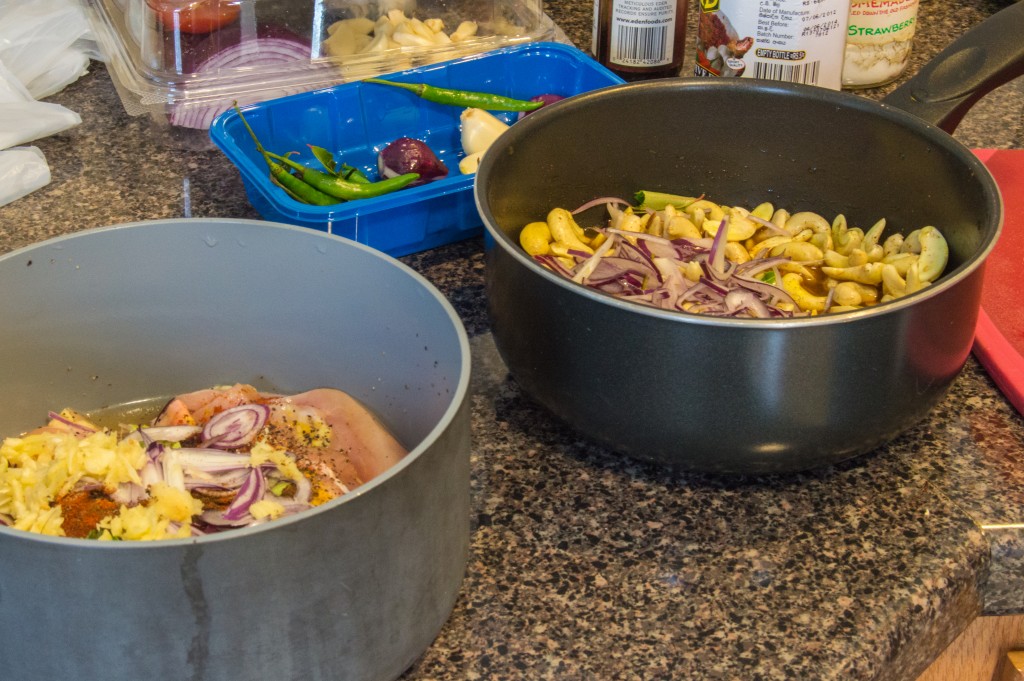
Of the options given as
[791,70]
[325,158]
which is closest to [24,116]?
[325,158]

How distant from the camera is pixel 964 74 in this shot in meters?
0.95

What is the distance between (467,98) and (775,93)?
1.28 ft

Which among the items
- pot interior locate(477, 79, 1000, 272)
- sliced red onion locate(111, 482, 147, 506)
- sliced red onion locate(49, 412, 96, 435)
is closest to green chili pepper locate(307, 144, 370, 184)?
pot interior locate(477, 79, 1000, 272)

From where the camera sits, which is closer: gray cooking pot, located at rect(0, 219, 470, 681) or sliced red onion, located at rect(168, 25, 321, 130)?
gray cooking pot, located at rect(0, 219, 470, 681)

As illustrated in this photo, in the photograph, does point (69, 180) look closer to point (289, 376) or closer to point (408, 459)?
point (289, 376)

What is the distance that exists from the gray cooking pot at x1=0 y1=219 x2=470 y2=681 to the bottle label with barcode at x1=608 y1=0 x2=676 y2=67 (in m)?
0.68

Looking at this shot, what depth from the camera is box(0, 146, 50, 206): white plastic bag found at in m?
1.16

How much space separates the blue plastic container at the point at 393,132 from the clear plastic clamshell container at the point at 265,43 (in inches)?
4.4

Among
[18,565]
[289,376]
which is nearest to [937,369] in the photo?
[289,376]

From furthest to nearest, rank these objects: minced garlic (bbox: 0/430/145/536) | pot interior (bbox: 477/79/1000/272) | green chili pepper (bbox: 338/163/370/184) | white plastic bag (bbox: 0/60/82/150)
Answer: white plastic bag (bbox: 0/60/82/150) → green chili pepper (bbox: 338/163/370/184) → pot interior (bbox: 477/79/1000/272) → minced garlic (bbox: 0/430/145/536)

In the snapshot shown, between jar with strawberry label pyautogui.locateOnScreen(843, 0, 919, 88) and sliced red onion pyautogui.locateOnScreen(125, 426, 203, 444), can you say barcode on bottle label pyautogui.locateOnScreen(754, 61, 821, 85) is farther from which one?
sliced red onion pyautogui.locateOnScreen(125, 426, 203, 444)

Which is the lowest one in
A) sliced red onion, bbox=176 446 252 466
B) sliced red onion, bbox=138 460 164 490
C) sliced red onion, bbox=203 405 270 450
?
sliced red onion, bbox=203 405 270 450

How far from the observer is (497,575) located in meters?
0.71

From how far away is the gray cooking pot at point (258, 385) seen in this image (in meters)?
0.48
